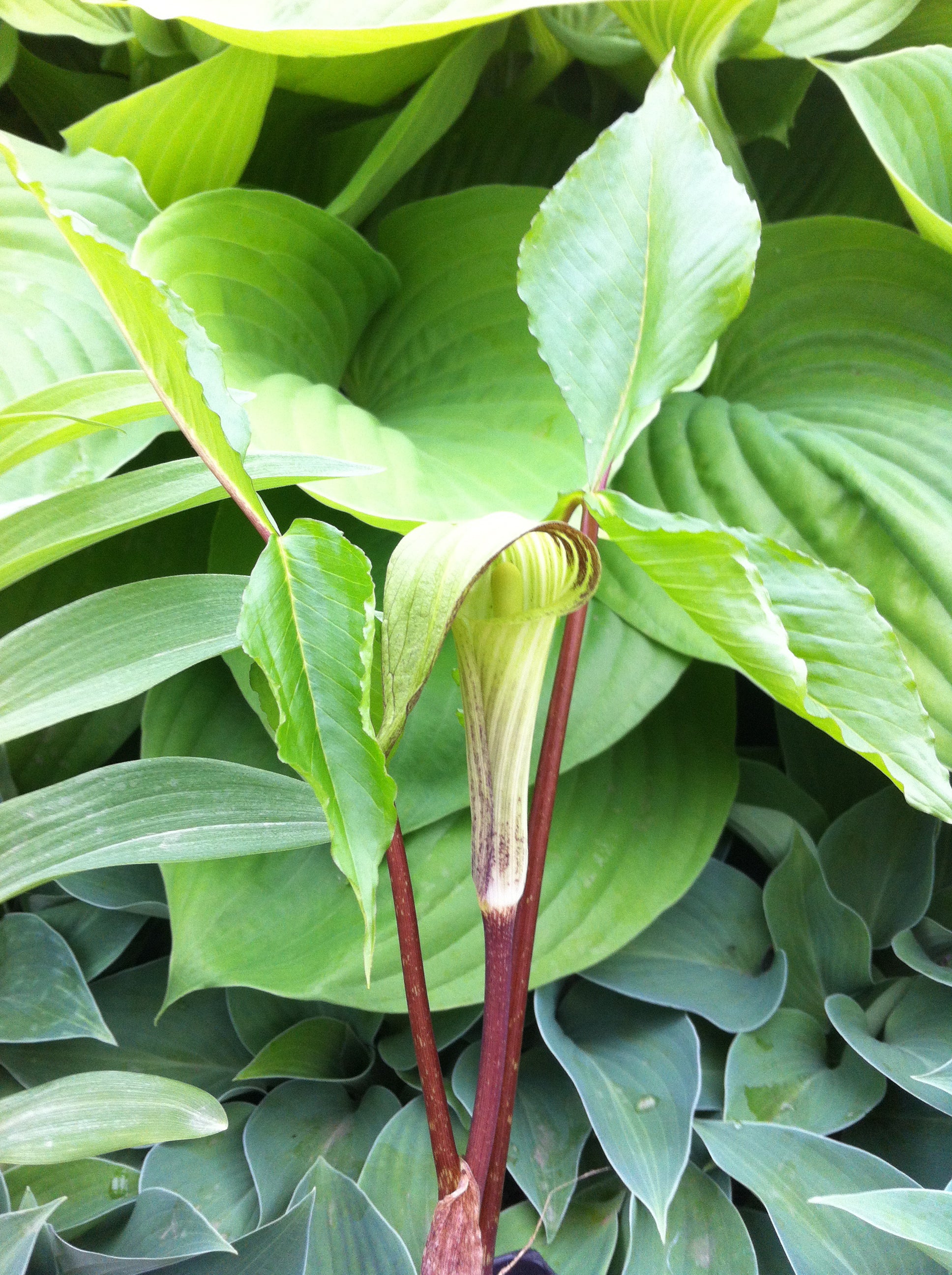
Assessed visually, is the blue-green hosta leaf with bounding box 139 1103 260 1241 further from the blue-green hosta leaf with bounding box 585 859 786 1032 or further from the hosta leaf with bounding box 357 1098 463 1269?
the blue-green hosta leaf with bounding box 585 859 786 1032

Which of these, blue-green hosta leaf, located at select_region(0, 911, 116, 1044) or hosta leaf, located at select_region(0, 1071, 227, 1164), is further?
blue-green hosta leaf, located at select_region(0, 911, 116, 1044)

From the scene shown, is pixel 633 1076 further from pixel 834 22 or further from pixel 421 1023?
pixel 834 22

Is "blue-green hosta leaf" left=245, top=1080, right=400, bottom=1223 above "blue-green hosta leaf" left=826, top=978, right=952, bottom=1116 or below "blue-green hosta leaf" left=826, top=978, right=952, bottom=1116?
below

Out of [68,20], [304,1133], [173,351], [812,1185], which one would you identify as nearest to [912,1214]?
[812,1185]

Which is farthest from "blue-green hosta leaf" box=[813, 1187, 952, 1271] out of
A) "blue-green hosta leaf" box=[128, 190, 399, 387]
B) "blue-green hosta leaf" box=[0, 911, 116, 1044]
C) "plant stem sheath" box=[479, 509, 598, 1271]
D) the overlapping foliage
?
"blue-green hosta leaf" box=[128, 190, 399, 387]

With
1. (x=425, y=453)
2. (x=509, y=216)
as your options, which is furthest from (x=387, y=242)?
(x=425, y=453)

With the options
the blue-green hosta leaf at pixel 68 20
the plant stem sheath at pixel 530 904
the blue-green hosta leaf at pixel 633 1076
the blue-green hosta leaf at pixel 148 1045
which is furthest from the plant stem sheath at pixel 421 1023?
the blue-green hosta leaf at pixel 68 20

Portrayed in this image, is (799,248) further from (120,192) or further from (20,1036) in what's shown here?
(20,1036)
